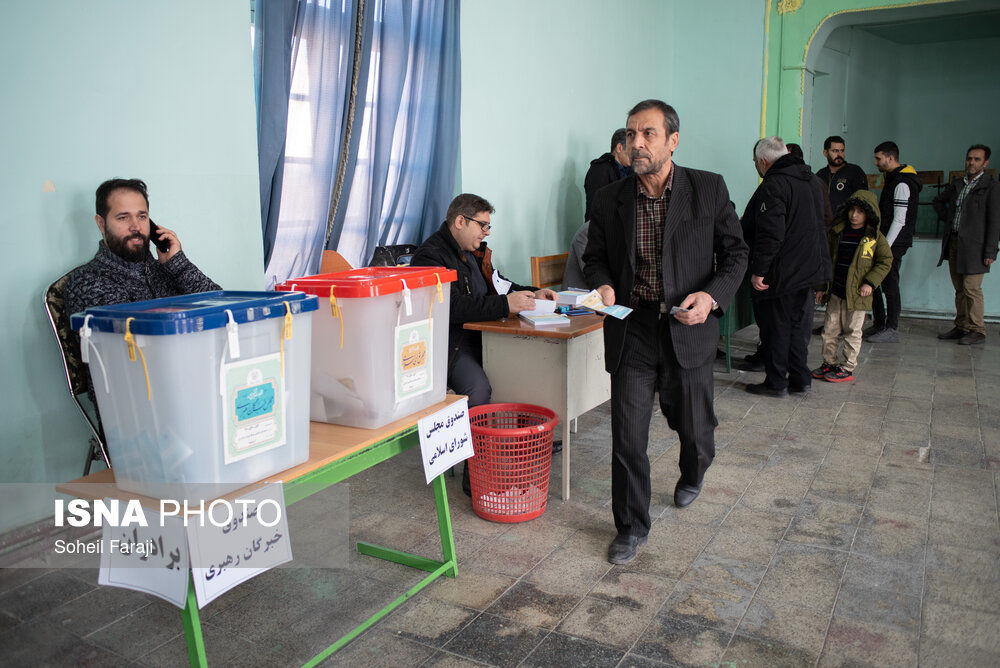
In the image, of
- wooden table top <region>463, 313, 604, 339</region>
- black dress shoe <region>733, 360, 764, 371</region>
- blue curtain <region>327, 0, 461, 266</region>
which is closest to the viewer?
wooden table top <region>463, 313, 604, 339</region>

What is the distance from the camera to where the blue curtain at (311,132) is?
11.3 ft

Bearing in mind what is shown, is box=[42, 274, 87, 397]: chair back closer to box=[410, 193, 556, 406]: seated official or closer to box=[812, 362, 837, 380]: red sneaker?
box=[410, 193, 556, 406]: seated official

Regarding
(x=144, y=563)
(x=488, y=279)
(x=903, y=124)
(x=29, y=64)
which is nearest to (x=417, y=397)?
(x=144, y=563)

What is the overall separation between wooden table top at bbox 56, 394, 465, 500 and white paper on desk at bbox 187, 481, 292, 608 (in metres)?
0.04

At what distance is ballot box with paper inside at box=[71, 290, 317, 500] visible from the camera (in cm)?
157

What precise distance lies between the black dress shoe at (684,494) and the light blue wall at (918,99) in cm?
741

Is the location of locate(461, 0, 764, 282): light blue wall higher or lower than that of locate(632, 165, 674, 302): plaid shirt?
higher

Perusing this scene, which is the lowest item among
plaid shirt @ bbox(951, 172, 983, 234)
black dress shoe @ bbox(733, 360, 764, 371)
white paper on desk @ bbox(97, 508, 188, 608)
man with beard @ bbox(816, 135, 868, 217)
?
black dress shoe @ bbox(733, 360, 764, 371)

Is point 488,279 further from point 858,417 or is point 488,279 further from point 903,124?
point 903,124

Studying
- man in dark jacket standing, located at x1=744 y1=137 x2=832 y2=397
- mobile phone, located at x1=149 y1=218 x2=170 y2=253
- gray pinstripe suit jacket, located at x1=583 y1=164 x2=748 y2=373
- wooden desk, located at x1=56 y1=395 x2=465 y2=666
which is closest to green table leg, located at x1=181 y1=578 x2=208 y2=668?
wooden desk, located at x1=56 y1=395 x2=465 y2=666

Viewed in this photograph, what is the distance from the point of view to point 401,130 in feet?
13.8

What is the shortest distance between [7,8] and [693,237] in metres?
2.40

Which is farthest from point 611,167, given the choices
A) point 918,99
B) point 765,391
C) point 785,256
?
point 918,99

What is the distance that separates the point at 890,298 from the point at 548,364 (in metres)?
4.73
